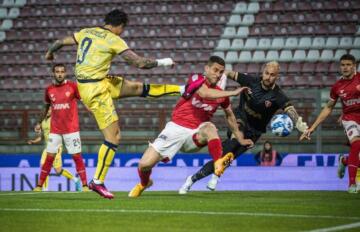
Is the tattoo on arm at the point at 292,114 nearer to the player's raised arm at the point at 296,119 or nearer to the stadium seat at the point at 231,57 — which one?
the player's raised arm at the point at 296,119

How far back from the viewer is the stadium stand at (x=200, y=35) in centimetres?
2197

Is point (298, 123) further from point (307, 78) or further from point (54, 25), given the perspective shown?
point (54, 25)

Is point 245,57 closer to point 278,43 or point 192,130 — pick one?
point 278,43

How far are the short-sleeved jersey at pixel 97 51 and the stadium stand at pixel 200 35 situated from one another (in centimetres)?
1180

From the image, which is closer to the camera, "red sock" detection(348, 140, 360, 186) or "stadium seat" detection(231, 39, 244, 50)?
"red sock" detection(348, 140, 360, 186)

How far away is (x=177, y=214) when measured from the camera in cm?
752

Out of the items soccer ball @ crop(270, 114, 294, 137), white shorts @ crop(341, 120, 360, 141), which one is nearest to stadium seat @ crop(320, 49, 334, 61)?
white shorts @ crop(341, 120, 360, 141)

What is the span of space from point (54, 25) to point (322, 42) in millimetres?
7815

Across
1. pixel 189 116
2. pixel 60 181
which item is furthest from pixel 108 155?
pixel 60 181

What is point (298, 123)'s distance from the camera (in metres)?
11.2

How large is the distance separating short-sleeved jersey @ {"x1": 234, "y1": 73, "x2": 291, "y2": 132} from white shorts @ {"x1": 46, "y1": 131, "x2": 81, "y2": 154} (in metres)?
3.10

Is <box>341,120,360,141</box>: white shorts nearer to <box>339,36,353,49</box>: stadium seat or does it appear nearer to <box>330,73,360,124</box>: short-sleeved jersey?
<box>330,73,360,124</box>: short-sleeved jersey

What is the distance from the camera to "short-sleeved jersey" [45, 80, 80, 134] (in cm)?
1405

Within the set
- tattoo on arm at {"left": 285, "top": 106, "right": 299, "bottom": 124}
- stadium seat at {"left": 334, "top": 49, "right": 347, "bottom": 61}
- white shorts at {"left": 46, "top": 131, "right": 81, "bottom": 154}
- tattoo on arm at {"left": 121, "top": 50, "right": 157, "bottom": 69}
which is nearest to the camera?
tattoo on arm at {"left": 121, "top": 50, "right": 157, "bottom": 69}
